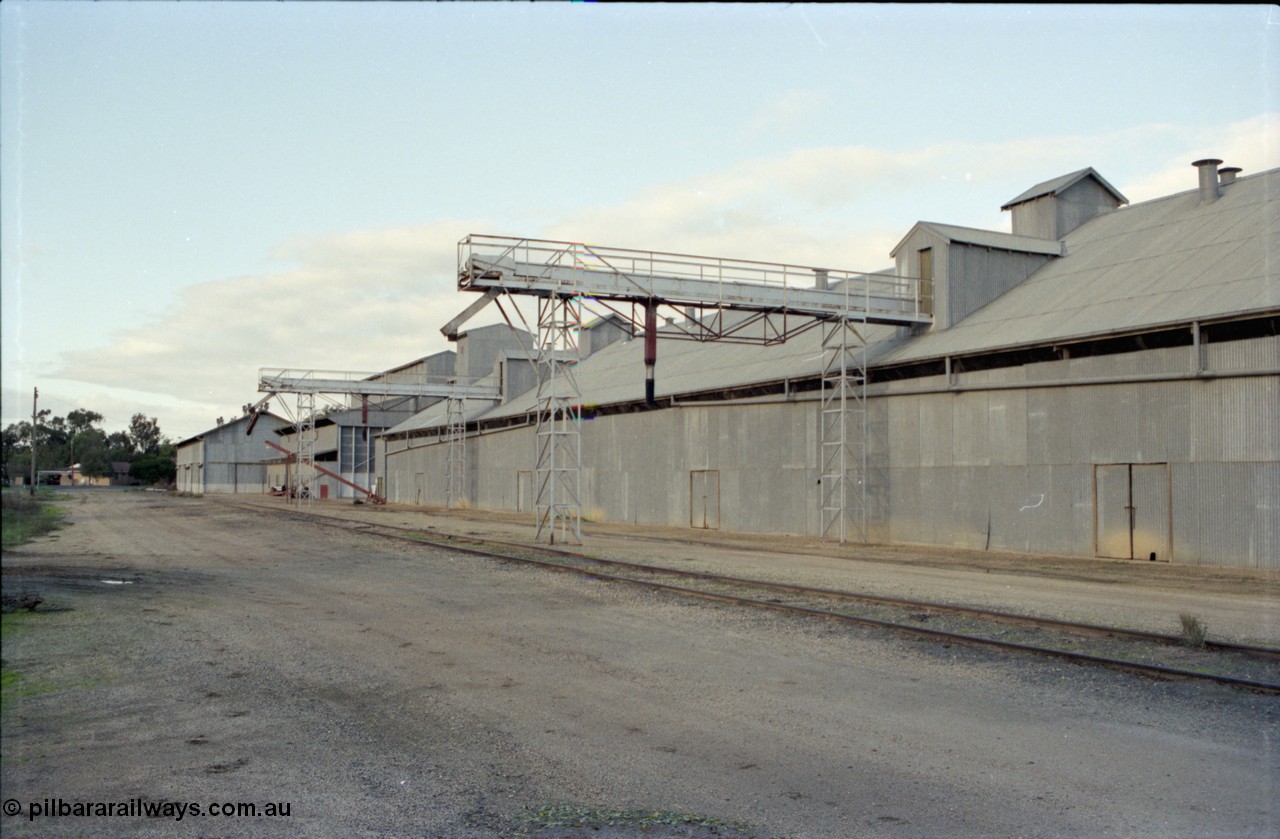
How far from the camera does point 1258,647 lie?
10594mm

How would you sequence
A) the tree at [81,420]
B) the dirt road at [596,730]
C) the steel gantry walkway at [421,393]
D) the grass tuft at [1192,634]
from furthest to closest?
the steel gantry walkway at [421,393] < the grass tuft at [1192,634] < the dirt road at [596,730] < the tree at [81,420]

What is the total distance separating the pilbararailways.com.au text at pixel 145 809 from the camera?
579cm

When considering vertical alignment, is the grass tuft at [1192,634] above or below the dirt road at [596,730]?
above

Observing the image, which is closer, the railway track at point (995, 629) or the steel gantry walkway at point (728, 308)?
the railway track at point (995, 629)

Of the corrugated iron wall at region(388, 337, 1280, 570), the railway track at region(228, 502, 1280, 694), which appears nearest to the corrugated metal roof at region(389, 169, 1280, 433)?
the corrugated iron wall at region(388, 337, 1280, 570)

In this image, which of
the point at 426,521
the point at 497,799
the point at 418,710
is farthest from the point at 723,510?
the point at 497,799

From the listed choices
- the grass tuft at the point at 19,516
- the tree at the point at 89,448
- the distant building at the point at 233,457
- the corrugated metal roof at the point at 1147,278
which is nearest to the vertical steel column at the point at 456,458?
the corrugated metal roof at the point at 1147,278

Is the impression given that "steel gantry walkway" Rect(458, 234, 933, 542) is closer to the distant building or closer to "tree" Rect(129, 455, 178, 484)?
the distant building

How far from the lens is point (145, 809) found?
5.92m

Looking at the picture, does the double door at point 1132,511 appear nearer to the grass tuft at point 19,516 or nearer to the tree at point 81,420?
the tree at point 81,420

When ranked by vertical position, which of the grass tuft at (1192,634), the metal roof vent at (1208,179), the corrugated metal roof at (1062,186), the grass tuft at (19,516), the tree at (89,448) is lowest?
the grass tuft at (1192,634)

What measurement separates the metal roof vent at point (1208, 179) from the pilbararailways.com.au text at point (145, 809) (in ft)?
98.8

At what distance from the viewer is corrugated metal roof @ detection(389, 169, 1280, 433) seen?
21.0 m

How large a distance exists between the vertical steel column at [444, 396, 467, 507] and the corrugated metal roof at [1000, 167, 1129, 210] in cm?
3404
